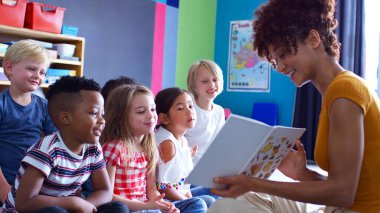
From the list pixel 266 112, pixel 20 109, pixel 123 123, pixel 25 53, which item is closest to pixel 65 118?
pixel 123 123

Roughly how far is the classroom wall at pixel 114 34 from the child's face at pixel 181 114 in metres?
2.06

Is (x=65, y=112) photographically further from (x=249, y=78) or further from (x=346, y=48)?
(x=249, y=78)

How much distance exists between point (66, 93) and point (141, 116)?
40 cm

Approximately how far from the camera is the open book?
3.73ft

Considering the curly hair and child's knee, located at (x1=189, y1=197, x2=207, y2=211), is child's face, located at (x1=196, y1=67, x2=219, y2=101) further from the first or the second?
the curly hair

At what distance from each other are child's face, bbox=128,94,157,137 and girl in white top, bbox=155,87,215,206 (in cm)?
20

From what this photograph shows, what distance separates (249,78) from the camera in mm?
5305

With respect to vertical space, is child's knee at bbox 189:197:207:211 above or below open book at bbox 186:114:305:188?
below

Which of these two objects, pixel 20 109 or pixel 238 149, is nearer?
pixel 238 149

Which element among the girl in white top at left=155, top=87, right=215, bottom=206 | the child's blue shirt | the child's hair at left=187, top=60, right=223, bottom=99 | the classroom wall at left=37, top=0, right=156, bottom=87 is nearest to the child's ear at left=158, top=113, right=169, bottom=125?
the girl in white top at left=155, top=87, right=215, bottom=206

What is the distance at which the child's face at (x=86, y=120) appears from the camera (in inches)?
61.6

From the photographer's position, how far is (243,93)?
5.34 metres

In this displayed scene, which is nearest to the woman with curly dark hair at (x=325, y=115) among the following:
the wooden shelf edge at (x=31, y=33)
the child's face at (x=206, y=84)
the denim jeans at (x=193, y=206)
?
the denim jeans at (x=193, y=206)

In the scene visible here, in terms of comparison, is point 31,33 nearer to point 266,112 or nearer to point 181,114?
point 181,114
